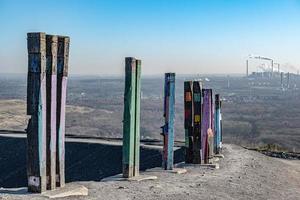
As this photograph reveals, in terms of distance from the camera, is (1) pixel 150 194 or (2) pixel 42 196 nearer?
(2) pixel 42 196

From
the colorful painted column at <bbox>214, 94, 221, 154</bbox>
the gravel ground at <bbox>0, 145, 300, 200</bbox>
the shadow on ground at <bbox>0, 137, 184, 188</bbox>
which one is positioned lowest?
the shadow on ground at <bbox>0, 137, 184, 188</bbox>

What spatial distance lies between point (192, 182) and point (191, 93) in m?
3.58

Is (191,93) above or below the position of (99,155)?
above

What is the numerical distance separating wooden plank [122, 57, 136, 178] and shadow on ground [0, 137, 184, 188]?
209 inches

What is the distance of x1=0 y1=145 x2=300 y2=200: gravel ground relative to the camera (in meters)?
10.5

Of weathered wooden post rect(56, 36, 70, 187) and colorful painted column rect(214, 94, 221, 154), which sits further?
colorful painted column rect(214, 94, 221, 154)

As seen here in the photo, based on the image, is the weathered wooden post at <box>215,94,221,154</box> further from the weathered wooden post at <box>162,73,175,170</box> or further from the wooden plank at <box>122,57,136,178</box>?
the wooden plank at <box>122,57,136,178</box>

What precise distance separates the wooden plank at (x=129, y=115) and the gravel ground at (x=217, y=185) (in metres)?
0.56

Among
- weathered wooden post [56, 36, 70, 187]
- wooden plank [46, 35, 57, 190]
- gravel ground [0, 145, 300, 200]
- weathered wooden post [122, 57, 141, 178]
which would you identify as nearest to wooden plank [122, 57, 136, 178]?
weathered wooden post [122, 57, 141, 178]

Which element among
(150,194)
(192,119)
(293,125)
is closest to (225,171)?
(192,119)

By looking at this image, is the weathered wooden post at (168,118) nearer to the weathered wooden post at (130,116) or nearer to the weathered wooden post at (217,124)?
the weathered wooden post at (130,116)

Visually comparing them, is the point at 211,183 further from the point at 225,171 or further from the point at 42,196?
the point at 42,196

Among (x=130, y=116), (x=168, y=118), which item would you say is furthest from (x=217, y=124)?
(x=130, y=116)

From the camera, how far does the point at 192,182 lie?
480 inches
